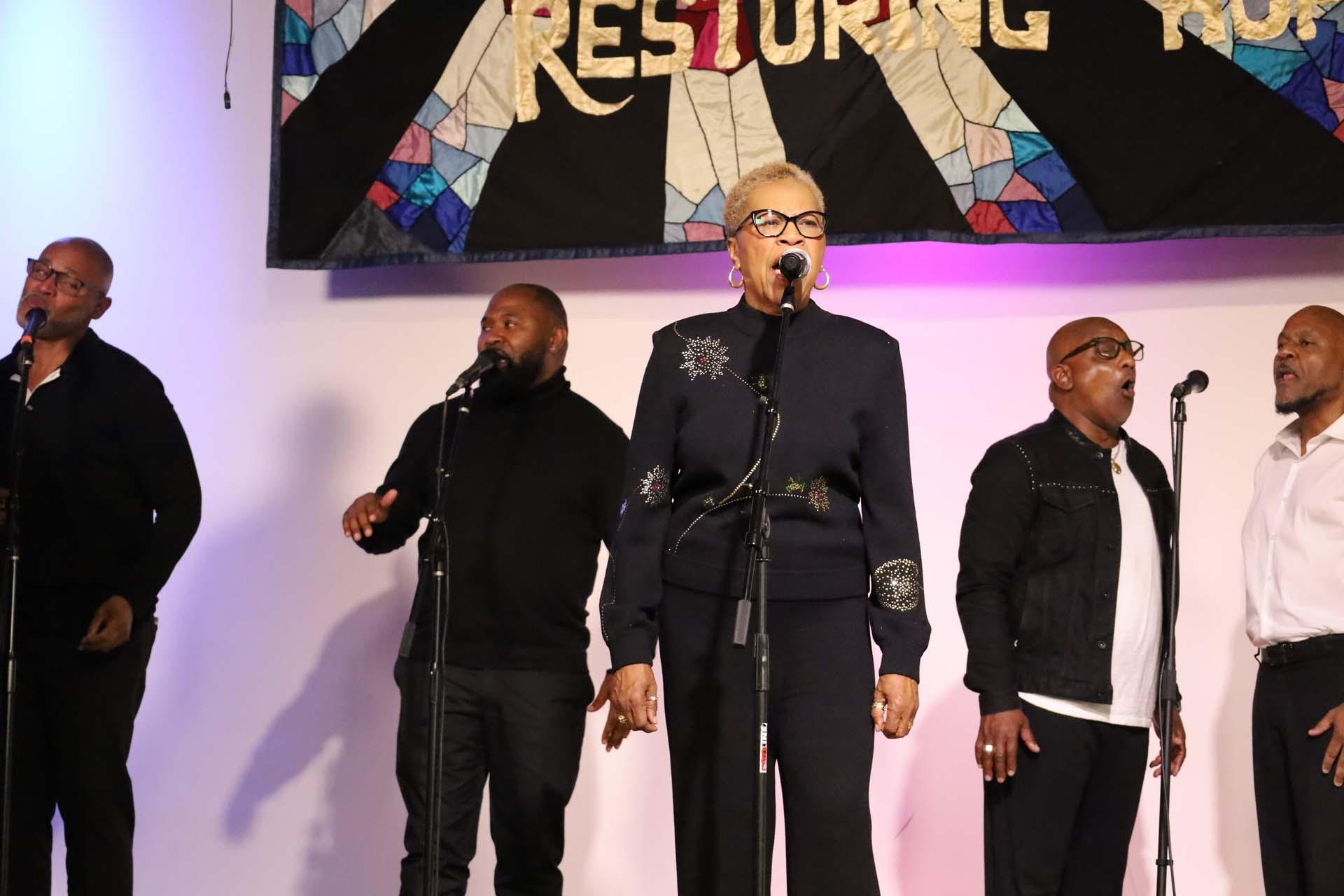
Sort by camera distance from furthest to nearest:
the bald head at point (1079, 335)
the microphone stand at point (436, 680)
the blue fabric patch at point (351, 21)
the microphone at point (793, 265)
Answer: the blue fabric patch at point (351, 21) < the bald head at point (1079, 335) < the microphone stand at point (436, 680) < the microphone at point (793, 265)

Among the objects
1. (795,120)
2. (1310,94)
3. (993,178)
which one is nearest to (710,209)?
(795,120)

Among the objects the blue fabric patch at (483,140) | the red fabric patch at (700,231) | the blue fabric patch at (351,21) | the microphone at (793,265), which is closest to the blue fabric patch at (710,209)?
the red fabric patch at (700,231)

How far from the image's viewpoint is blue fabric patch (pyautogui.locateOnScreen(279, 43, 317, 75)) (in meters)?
5.11

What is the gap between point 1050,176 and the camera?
4.46 meters

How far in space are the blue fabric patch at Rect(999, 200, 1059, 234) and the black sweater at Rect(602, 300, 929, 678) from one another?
5.96 feet

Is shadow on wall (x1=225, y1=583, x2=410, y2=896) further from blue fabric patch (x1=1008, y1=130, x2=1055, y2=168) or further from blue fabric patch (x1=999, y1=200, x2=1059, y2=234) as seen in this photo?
blue fabric patch (x1=1008, y1=130, x2=1055, y2=168)

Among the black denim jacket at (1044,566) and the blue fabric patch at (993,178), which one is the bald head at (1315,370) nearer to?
the black denim jacket at (1044,566)

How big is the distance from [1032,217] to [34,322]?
2.84 metres

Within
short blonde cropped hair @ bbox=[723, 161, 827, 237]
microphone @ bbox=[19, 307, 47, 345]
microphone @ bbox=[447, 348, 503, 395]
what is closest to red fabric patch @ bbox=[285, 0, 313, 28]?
microphone @ bbox=[19, 307, 47, 345]

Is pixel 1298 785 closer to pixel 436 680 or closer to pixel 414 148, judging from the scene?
pixel 436 680

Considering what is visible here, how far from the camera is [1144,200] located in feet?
14.4

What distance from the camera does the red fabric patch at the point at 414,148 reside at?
500 cm

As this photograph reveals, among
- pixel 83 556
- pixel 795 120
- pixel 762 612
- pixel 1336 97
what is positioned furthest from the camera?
pixel 795 120

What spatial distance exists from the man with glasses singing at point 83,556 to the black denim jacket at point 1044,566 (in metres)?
2.13
